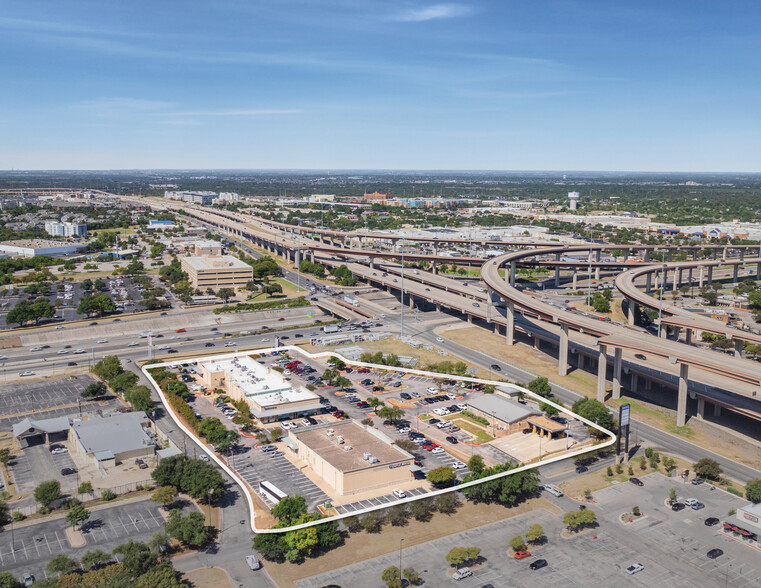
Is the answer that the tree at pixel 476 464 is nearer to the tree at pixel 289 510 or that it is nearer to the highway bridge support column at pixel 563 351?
the tree at pixel 289 510

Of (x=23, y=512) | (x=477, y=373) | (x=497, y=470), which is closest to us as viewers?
(x=23, y=512)

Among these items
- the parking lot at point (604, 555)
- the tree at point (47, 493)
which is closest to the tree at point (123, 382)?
the tree at point (47, 493)

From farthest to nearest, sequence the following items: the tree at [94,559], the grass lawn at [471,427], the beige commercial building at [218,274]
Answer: the beige commercial building at [218,274], the grass lawn at [471,427], the tree at [94,559]

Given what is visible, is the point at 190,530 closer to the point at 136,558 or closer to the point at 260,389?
the point at 136,558

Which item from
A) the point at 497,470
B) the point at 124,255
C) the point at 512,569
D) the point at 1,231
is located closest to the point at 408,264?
the point at 124,255

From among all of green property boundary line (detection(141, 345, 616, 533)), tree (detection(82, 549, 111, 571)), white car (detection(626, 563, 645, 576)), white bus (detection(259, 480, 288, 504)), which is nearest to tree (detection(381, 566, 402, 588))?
green property boundary line (detection(141, 345, 616, 533))

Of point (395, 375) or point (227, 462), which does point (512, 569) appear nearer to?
point (227, 462)
